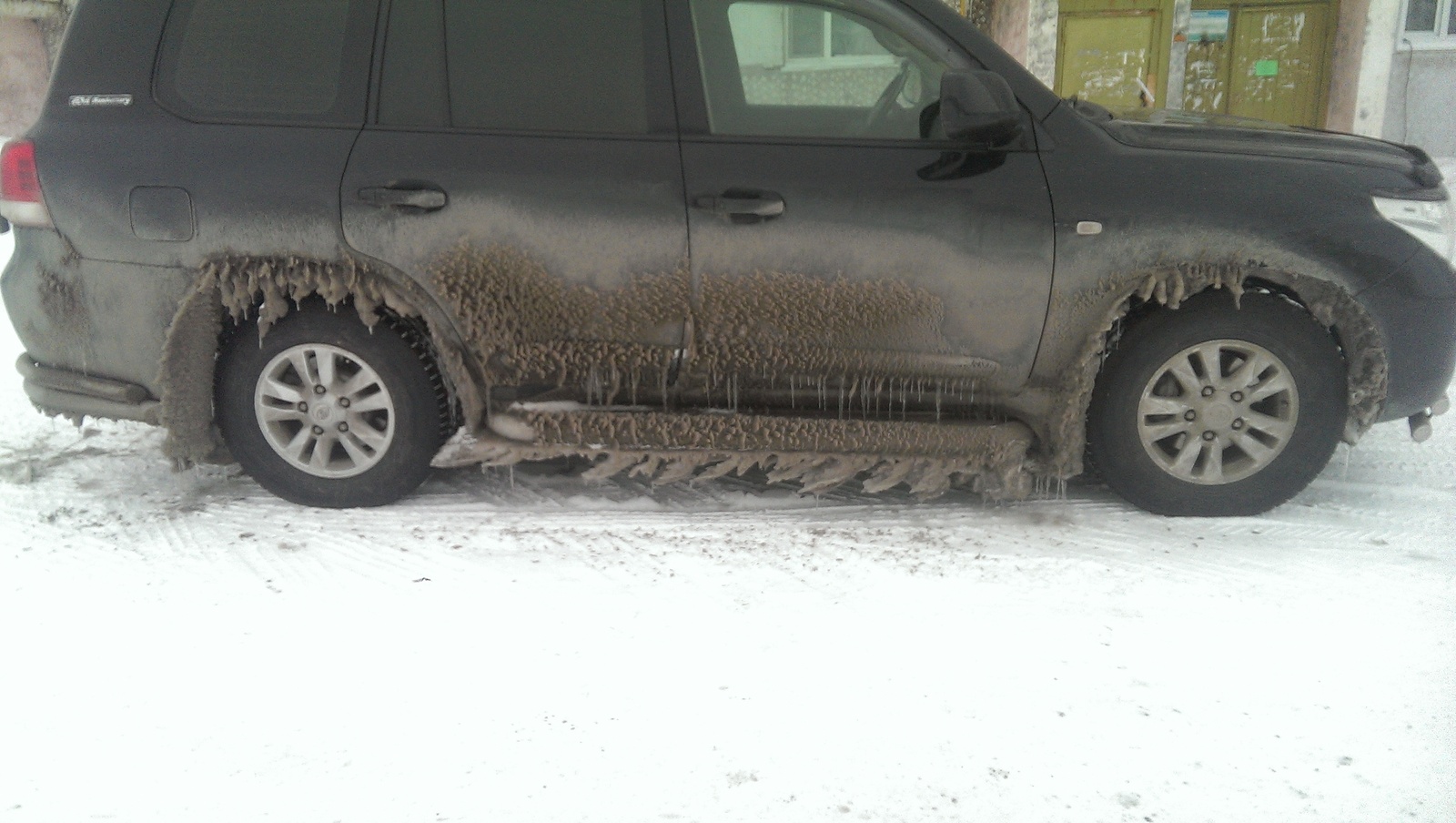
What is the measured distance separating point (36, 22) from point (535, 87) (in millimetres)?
11240

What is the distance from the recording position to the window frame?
12.1m

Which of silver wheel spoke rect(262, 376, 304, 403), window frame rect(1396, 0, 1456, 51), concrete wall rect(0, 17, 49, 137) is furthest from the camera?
window frame rect(1396, 0, 1456, 51)

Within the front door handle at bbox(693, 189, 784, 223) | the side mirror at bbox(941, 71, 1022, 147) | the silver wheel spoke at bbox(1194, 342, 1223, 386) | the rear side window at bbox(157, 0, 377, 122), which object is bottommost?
the silver wheel spoke at bbox(1194, 342, 1223, 386)

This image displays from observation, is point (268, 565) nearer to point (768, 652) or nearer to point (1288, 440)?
point (768, 652)

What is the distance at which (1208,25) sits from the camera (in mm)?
11914

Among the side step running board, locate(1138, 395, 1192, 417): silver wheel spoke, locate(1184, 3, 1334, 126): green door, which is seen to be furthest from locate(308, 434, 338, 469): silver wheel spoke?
locate(1184, 3, 1334, 126): green door

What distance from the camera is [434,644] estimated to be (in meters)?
2.92

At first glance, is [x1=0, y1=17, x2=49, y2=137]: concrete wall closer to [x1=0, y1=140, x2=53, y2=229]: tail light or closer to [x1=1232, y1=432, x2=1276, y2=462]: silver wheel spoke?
[x1=0, y1=140, x2=53, y2=229]: tail light

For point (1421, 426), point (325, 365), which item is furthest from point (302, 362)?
point (1421, 426)

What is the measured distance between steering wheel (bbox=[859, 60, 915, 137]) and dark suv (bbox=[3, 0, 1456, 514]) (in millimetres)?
13

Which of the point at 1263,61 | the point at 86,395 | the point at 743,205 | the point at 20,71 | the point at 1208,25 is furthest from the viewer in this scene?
the point at 1263,61

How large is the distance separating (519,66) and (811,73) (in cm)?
102

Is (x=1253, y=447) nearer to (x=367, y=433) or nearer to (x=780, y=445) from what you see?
→ (x=780, y=445)

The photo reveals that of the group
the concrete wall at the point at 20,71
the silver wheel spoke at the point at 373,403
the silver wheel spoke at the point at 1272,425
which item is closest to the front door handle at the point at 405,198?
the silver wheel spoke at the point at 373,403
